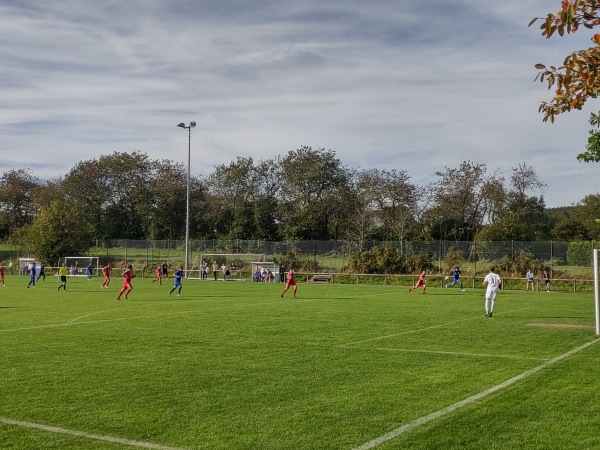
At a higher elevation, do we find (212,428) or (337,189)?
(337,189)

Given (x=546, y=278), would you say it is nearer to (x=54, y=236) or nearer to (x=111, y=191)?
(x=54, y=236)

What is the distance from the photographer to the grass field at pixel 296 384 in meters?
7.10

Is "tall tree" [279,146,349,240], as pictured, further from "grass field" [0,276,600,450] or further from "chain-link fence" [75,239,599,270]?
"grass field" [0,276,600,450]

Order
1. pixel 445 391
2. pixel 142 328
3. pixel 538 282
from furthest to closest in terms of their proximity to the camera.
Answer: pixel 538 282 → pixel 142 328 → pixel 445 391

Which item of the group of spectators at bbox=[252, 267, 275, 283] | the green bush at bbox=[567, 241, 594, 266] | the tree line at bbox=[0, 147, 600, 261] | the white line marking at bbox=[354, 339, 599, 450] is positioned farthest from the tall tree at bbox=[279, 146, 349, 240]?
the white line marking at bbox=[354, 339, 599, 450]

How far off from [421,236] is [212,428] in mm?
59166

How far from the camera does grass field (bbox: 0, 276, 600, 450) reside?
7.10m

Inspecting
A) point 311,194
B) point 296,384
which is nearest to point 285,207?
point 311,194

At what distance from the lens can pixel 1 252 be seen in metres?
84.6

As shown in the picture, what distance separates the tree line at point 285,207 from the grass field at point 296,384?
4410 centimetres

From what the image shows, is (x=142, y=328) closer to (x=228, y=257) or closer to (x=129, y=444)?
(x=129, y=444)

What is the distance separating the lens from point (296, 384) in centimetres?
989

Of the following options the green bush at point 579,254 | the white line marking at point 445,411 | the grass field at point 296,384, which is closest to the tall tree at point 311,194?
the green bush at point 579,254

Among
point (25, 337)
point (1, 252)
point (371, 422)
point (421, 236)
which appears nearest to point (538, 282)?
point (421, 236)
